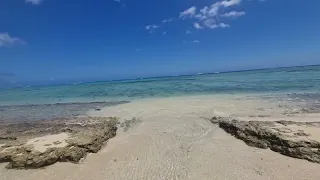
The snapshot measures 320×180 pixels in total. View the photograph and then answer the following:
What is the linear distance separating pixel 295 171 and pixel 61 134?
7587 millimetres

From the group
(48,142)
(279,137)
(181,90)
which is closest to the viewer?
(279,137)

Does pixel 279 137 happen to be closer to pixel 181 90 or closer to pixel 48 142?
pixel 48 142

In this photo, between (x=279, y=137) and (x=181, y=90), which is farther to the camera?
(x=181, y=90)

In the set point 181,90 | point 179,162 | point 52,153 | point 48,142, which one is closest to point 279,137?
point 179,162

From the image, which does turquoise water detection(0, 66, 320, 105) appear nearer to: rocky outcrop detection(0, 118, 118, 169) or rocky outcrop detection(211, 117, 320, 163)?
rocky outcrop detection(211, 117, 320, 163)

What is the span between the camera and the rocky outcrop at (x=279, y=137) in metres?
6.33

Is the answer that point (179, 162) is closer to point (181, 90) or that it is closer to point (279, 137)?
point (279, 137)

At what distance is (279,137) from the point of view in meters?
7.11

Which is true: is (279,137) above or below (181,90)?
above

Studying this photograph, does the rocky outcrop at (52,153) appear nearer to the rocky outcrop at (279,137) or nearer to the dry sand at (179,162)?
the dry sand at (179,162)

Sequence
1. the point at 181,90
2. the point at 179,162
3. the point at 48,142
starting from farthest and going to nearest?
1. the point at 181,90
2. the point at 48,142
3. the point at 179,162

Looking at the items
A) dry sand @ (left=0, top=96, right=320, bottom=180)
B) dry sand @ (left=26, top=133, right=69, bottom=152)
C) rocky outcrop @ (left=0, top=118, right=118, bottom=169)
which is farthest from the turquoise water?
rocky outcrop @ (left=0, top=118, right=118, bottom=169)

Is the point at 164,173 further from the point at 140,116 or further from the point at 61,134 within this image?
the point at 140,116

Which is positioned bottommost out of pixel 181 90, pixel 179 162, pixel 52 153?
pixel 181 90
